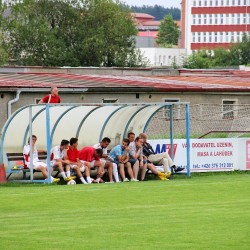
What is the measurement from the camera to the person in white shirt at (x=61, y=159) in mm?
29469

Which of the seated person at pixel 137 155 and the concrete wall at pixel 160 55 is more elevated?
the seated person at pixel 137 155

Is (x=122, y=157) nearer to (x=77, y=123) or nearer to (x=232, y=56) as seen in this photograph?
(x=77, y=123)

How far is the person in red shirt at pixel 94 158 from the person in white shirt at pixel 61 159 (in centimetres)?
64

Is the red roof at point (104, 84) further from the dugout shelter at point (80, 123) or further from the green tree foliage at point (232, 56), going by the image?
the green tree foliage at point (232, 56)

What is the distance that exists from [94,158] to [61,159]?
896mm

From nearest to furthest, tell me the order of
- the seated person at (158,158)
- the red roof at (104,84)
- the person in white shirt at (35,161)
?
the person in white shirt at (35,161)
the seated person at (158,158)
the red roof at (104,84)

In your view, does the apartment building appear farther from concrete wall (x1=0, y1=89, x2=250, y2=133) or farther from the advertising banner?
the advertising banner

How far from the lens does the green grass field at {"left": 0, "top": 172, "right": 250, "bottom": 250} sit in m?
17.2

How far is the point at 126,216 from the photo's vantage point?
2061 cm

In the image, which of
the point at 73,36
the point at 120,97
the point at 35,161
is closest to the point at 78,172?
the point at 35,161

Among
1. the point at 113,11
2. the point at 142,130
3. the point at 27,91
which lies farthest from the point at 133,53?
the point at 142,130

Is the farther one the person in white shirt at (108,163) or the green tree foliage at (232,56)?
the green tree foliage at (232,56)

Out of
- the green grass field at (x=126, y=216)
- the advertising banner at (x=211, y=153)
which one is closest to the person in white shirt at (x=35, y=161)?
the green grass field at (x=126, y=216)

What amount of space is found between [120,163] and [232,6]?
541 ft
